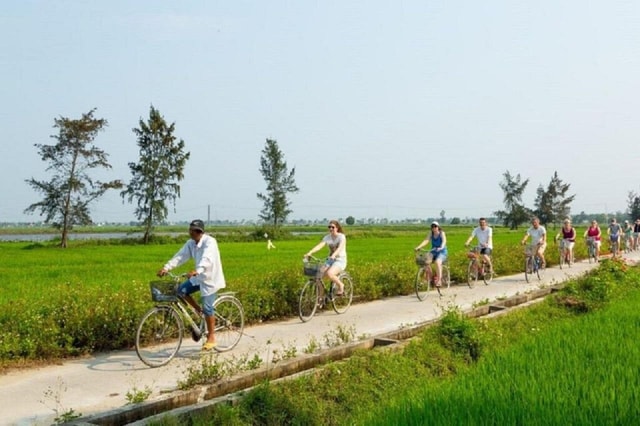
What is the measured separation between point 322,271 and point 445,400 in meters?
5.61

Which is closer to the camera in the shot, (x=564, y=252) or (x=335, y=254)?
(x=335, y=254)

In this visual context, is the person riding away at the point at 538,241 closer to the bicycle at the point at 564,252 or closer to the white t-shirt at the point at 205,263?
the bicycle at the point at 564,252

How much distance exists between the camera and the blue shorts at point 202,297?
7470 millimetres

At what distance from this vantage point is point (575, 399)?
4.84 metres

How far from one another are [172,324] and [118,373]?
1039 millimetres

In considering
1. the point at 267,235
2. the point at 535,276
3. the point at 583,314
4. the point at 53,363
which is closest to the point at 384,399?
the point at 53,363

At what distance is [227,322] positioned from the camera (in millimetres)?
8141

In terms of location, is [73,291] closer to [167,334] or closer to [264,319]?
[167,334]

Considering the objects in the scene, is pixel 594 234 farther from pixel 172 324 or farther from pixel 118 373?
pixel 118 373

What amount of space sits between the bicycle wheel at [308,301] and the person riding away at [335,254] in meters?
0.34

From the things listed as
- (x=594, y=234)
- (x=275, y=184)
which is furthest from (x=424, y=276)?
(x=275, y=184)

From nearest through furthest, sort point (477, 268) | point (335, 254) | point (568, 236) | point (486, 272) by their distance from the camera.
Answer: point (335, 254) → point (477, 268) → point (486, 272) → point (568, 236)

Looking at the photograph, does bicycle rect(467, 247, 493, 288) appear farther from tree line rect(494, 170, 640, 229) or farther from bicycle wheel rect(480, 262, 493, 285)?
tree line rect(494, 170, 640, 229)

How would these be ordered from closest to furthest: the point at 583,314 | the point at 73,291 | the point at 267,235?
the point at 73,291
the point at 583,314
the point at 267,235
